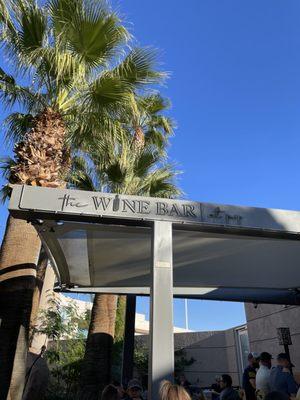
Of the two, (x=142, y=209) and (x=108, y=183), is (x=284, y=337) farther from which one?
(x=142, y=209)

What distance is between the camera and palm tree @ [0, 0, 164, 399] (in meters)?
5.92

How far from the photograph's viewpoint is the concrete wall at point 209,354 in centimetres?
1873

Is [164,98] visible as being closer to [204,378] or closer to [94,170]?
[94,170]

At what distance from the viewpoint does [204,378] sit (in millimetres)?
19406

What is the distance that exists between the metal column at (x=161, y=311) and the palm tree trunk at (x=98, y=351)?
20.6ft

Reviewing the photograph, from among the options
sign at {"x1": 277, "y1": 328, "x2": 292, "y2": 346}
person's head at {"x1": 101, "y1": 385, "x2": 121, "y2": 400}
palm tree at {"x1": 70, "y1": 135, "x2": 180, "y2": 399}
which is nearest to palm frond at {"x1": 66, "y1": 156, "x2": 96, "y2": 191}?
palm tree at {"x1": 70, "y1": 135, "x2": 180, "y2": 399}

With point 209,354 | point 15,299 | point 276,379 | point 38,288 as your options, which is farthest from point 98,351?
point 209,354

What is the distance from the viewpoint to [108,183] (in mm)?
11312

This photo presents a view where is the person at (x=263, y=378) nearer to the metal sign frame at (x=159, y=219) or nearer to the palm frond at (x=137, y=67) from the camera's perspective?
the metal sign frame at (x=159, y=219)

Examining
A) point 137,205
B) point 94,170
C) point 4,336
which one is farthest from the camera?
point 94,170

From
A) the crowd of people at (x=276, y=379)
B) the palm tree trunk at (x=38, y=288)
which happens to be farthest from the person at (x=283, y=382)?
the palm tree trunk at (x=38, y=288)

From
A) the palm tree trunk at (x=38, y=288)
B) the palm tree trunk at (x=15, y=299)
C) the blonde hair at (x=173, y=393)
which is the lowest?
the blonde hair at (x=173, y=393)

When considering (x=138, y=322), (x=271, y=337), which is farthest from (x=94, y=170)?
(x=138, y=322)

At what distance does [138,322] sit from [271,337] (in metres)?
25.3
